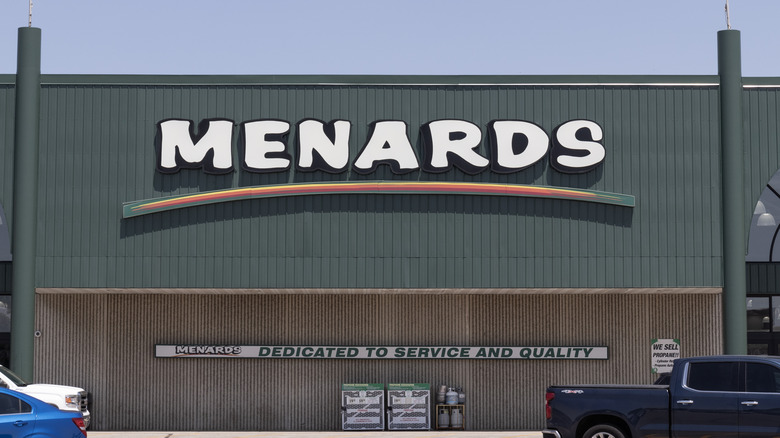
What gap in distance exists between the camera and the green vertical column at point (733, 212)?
74.0ft

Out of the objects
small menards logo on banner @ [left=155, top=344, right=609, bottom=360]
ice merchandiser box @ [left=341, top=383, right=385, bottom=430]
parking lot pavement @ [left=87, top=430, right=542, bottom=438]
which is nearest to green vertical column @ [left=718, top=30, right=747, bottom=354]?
small menards logo on banner @ [left=155, top=344, right=609, bottom=360]

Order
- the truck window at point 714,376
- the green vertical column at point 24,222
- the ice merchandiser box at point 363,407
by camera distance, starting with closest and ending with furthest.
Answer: the truck window at point 714,376
the green vertical column at point 24,222
the ice merchandiser box at point 363,407

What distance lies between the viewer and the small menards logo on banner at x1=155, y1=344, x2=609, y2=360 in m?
24.1

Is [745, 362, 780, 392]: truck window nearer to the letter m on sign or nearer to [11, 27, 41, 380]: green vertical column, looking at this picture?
the letter m on sign

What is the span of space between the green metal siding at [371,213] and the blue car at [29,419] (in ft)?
22.7

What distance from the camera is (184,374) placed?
79.4 ft

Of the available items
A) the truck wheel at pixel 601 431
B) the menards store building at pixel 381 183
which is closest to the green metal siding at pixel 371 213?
the menards store building at pixel 381 183

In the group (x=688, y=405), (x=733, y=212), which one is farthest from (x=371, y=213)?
(x=688, y=405)

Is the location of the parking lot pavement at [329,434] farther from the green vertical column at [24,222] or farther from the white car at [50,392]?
the white car at [50,392]

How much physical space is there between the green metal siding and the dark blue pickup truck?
6106mm

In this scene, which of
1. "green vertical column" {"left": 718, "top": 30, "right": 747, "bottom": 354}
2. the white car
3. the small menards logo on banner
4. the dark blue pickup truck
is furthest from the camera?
the small menards logo on banner

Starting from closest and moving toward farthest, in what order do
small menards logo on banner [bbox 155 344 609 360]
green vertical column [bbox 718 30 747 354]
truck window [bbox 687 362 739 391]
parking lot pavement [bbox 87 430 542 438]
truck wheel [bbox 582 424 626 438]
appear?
truck window [bbox 687 362 739 391], truck wheel [bbox 582 424 626 438], parking lot pavement [bbox 87 430 542 438], green vertical column [bbox 718 30 747 354], small menards logo on banner [bbox 155 344 609 360]

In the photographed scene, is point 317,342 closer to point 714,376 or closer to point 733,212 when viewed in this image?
point 733,212

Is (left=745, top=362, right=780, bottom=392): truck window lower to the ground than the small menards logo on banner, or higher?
higher
